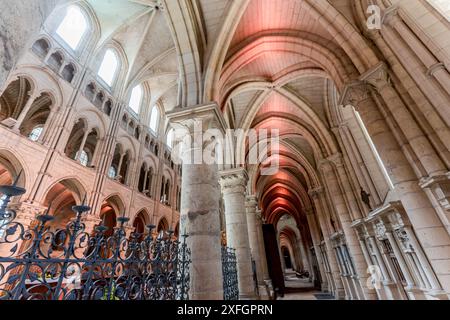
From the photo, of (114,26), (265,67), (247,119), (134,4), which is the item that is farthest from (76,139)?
(265,67)

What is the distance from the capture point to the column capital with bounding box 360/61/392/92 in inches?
183

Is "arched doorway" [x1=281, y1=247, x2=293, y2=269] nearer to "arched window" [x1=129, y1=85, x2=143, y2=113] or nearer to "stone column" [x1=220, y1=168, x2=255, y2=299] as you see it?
"arched window" [x1=129, y1=85, x2=143, y2=113]

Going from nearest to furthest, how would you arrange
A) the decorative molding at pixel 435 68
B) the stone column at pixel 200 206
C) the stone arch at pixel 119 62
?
the stone column at pixel 200 206 < the decorative molding at pixel 435 68 < the stone arch at pixel 119 62

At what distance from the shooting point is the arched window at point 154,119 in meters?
16.7

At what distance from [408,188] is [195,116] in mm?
4245

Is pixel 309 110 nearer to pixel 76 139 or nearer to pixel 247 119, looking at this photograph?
pixel 247 119

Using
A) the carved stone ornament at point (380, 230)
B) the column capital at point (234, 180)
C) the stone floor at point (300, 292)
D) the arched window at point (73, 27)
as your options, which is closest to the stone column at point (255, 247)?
the stone floor at point (300, 292)

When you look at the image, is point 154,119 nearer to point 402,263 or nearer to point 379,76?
point 379,76

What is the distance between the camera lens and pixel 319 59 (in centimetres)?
668

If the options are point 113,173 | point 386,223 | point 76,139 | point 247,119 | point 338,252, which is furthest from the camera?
point 113,173

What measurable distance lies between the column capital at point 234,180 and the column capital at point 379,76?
4286 mm

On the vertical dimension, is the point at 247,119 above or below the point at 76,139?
below

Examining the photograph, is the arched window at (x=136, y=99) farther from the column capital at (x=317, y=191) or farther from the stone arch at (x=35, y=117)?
the column capital at (x=317, y=191)
